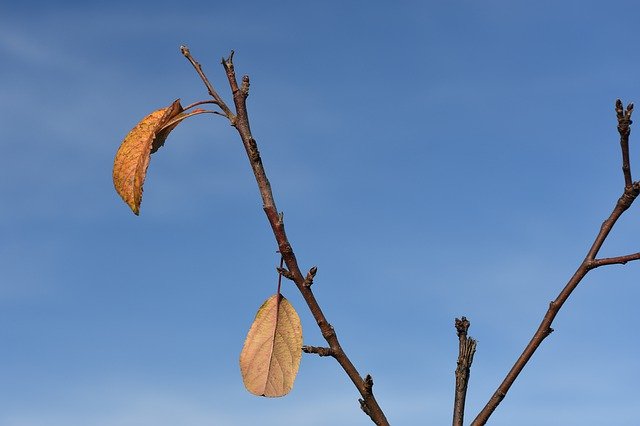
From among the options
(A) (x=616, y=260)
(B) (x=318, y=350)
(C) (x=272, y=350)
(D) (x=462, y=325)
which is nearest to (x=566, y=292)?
(A) (x=616, y=260)

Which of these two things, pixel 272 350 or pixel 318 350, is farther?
pixel 272 350

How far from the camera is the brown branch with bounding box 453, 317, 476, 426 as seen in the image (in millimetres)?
2838

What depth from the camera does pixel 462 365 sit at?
2.92 meters

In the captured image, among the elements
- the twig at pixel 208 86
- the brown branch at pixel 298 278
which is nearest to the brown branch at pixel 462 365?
the brown branch at pixel 298 278

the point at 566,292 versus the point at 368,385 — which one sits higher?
the point at 566,292

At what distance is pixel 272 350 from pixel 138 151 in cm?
86

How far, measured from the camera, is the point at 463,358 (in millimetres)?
2938

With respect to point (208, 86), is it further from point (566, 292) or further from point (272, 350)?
point (566, 292)

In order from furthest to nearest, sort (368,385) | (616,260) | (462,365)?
1. (462,365)
2. (616,260)
3. (368,385)

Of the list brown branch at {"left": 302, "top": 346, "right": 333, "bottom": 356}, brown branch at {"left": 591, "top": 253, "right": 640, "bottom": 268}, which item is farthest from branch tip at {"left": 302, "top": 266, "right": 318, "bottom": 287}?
brown branch at {"left": 591, "top": 253, "right": 640, "bottom": 268}

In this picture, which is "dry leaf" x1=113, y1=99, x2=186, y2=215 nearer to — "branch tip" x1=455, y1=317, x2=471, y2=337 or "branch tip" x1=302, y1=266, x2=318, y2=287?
"branch tip" x1=302, y1=266, x2=318, y2=287

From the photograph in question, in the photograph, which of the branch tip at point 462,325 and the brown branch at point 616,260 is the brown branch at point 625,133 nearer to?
the brown branch at point 616,260

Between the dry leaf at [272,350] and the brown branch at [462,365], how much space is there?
606mm

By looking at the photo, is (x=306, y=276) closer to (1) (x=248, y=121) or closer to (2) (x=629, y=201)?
(1) (x=248, y=121)
